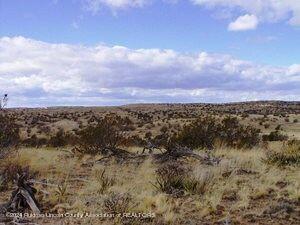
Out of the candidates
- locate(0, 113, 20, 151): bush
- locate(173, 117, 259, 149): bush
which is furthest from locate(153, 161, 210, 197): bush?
locate(173, 117, 259, 149): bush

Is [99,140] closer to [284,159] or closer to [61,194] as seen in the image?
[284,159]

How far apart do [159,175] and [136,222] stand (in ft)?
11.5

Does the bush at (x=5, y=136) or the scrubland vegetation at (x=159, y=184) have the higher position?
the bush at (x=5, y=136)

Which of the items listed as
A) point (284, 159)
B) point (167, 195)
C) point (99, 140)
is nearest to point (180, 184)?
point (167, 195)

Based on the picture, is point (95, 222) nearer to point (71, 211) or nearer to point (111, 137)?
point (71, 211)

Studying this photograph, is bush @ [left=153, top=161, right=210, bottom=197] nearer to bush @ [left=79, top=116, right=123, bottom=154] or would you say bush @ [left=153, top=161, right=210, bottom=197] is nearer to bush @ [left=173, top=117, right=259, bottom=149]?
bush @ [left=79, top=116, right=123, bottom=154]

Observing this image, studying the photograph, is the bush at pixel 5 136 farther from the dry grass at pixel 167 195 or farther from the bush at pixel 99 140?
the bush at pixel 99 140

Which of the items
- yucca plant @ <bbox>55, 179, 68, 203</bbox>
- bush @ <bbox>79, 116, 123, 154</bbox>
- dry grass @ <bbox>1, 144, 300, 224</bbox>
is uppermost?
bush @ <bbox>79, 116, 123, 154</bbox>

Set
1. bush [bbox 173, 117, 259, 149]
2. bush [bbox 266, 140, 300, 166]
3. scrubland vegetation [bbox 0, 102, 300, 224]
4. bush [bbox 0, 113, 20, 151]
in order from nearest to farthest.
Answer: scrubland vegetation [bbox 0, 102, 300, 224] → bush [bbox 266, 140, 300, 166] → bush [bbox 0, 113, 20, 151] → bush [bbox 173, 117, 259, 149]

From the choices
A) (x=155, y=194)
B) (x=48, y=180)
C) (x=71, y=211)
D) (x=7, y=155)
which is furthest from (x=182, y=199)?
(x=7, y=155)

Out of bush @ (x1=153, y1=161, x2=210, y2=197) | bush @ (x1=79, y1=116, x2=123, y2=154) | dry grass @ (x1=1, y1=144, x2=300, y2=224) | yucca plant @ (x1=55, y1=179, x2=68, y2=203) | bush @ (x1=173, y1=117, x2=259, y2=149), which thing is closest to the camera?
dry grass @ (x1=1, y1=144, x2=300, y2=224)

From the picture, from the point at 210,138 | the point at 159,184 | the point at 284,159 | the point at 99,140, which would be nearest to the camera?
the point at 159,184

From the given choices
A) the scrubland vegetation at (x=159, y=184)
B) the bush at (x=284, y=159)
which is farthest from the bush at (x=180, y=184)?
the bush at (x=284, y=159)

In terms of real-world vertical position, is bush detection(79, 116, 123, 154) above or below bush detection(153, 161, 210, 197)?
above
